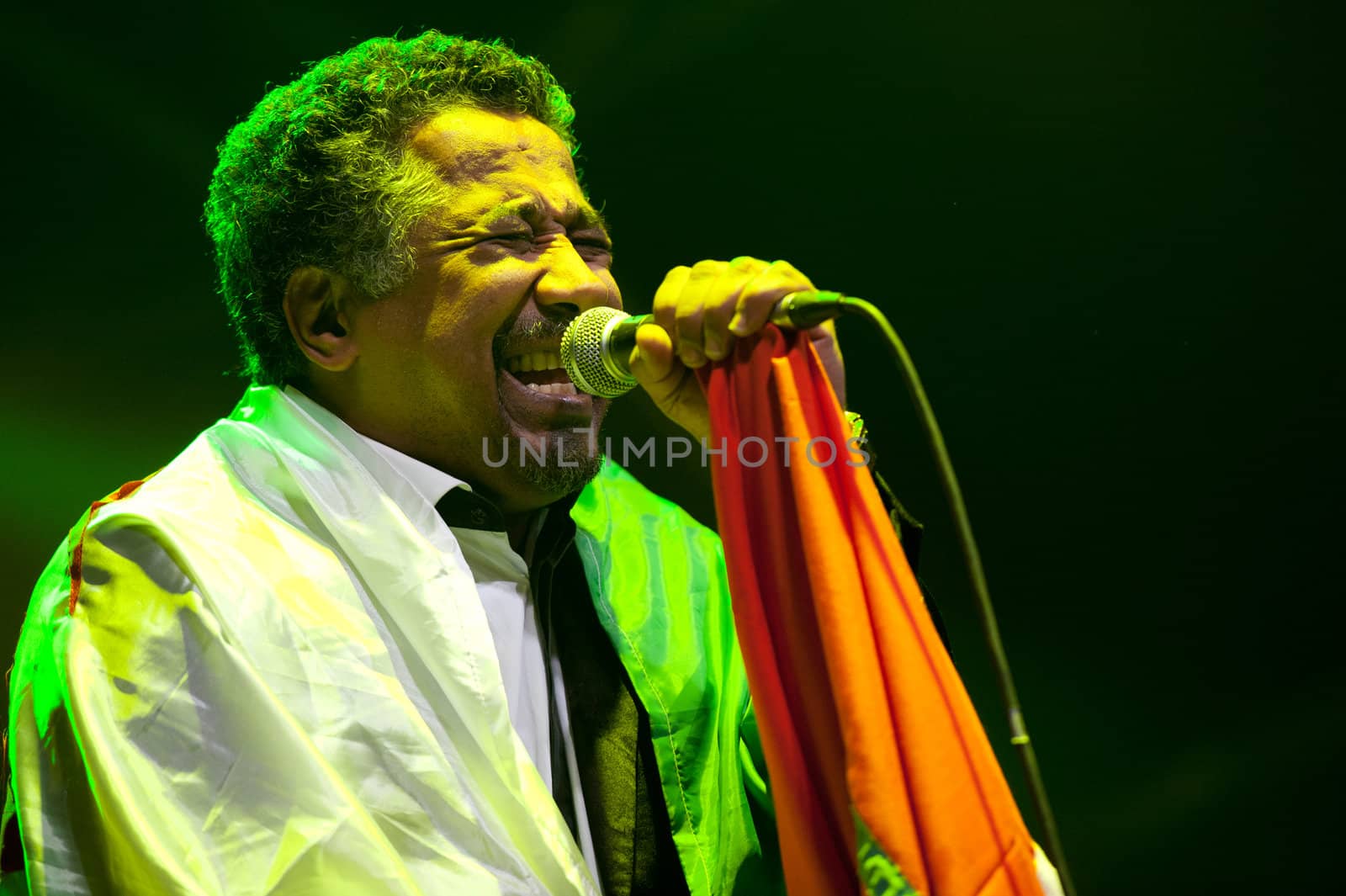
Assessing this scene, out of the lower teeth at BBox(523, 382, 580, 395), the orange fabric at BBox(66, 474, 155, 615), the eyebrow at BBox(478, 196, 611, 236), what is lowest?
the orange fabric at BBox(66, 474, 155, 615)

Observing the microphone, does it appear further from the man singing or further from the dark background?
the dark background

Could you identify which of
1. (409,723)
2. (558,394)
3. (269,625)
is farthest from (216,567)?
(558,394)

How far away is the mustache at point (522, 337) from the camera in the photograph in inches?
56.5

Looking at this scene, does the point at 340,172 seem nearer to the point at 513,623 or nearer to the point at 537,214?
the point at 537,214

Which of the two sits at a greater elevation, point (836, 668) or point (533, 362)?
point (533, 362)

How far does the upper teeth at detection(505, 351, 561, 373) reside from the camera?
1.45m

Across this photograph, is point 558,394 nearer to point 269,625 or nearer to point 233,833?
point 269,625

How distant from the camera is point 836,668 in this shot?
37.0 inches

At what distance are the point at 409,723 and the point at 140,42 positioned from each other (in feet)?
3.77

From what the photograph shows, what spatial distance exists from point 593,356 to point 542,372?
277 mm

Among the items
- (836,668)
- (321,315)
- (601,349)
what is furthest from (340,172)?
(836,668)

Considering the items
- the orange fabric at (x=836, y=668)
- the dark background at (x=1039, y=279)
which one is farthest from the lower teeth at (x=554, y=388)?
the dark background at (x=1039, y=279)

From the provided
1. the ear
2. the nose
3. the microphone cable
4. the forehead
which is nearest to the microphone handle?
the microphone cable

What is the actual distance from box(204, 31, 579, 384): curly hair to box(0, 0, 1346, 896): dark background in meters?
0.15
